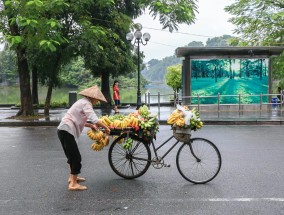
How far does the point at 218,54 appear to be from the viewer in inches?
799

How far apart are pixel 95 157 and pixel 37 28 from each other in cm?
817

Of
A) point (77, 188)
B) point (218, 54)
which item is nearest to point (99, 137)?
point (77, 188)

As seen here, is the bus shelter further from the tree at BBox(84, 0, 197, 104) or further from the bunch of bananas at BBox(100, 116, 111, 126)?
the bunch of bananas at BBox(100, 116, 111, 126)

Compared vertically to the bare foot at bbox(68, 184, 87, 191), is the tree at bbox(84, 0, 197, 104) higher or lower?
higher

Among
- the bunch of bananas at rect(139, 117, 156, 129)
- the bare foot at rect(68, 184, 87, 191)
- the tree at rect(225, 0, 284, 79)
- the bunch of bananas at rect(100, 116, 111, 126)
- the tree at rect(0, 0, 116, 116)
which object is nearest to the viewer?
the bare foot at rect(68, 184, 87, 191)

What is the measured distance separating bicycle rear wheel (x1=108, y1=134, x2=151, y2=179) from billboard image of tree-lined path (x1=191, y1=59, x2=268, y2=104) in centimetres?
1401

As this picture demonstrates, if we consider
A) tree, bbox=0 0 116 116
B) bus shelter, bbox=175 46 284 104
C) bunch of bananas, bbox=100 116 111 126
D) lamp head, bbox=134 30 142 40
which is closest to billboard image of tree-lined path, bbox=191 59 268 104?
bus shelter, bbox=175 46 284 104

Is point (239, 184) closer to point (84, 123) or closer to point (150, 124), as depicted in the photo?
point (150, 124)

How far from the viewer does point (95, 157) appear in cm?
864

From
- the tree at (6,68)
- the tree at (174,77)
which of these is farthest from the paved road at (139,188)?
the tree at (6,68)

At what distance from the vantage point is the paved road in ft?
16.5

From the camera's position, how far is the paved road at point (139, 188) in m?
5.04

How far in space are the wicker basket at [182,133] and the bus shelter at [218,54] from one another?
13.7 m

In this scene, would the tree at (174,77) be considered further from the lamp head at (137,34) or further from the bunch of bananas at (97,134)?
the bunch of bananas at (97,134)
